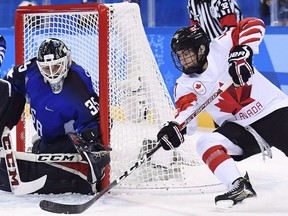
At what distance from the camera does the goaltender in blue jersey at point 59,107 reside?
3279 mm

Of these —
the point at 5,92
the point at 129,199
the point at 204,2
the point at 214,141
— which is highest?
the point at 204,2

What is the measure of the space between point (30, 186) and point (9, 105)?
40 cm

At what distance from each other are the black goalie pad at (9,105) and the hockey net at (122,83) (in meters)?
0.23

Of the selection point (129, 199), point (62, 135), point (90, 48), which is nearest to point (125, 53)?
point (90, 48)

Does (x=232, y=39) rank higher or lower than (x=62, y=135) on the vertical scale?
higher

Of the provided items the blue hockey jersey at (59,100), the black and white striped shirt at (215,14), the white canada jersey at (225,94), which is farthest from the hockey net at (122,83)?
the black and white striped shirt at (215,14)

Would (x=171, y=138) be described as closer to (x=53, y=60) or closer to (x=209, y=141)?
(x=209, y=141)

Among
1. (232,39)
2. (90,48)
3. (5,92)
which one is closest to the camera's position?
(232,39)

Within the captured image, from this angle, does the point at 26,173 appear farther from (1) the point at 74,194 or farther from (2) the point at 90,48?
(2) the point at 90,48

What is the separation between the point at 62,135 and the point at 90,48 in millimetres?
527

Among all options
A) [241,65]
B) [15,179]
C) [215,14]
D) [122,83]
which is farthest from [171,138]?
[215,14]

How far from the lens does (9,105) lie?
351cm

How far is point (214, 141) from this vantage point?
312 centimetres

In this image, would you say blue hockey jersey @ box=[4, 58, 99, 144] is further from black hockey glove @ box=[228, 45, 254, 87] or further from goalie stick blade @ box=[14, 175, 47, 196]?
black hockey glove @ box=[228, 45, 254, 87]
